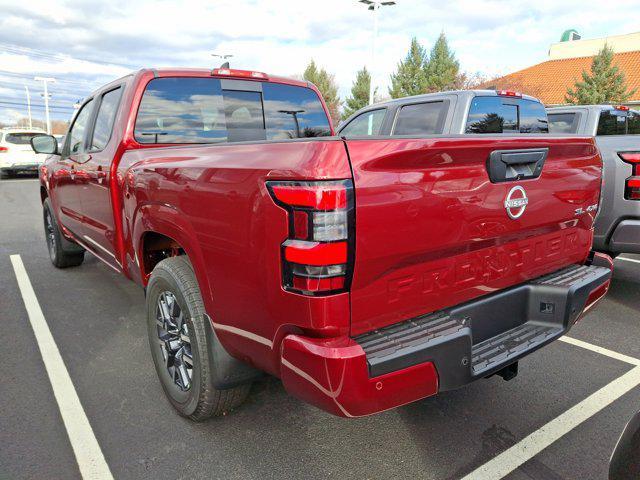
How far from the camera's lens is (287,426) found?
8.53ft

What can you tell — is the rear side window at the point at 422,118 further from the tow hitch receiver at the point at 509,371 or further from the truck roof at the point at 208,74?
the tow hitch receiver at the point at 509,371

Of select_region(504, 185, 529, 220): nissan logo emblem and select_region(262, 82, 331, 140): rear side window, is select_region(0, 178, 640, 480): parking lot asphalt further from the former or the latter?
select_region(262, 82, 331, 140): rear side window

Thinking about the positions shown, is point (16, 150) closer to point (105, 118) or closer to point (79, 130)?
point (79, 130)

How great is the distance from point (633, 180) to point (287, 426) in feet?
12.2

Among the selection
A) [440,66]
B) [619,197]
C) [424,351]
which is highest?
[440,66]

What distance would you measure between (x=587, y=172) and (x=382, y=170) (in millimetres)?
1490

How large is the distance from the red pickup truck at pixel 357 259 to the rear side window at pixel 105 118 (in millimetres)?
453

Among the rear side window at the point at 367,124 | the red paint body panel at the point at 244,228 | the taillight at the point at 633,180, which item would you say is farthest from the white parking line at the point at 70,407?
the taillight at the point at 633,180

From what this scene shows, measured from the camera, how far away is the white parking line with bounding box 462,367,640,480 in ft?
7.36

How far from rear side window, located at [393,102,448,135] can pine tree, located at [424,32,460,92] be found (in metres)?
32.7

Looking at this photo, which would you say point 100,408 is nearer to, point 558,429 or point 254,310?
point 254,310

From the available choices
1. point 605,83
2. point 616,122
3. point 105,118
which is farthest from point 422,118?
point 605,83

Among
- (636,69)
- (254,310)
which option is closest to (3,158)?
(254,310)

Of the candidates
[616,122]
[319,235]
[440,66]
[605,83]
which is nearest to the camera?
→ [319,235]
